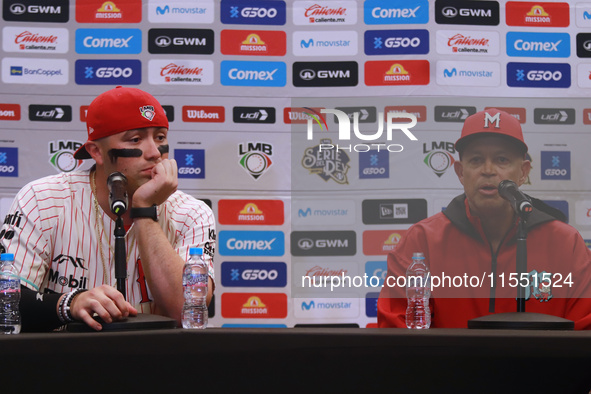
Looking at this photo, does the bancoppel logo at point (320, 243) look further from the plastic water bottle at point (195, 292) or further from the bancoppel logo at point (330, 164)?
the plastic water bottle at point (195, 292)

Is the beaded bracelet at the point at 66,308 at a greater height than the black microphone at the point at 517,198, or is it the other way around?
the black microphone at the point at 517,198

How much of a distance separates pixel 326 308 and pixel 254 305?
347 mm

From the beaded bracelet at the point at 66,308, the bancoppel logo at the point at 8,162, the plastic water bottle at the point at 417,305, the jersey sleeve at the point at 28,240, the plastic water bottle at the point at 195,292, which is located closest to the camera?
the beaded bracelet at the point at 66,308

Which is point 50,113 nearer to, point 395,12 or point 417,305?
point 395,12

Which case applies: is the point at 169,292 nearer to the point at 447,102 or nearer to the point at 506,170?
the point at 506,170

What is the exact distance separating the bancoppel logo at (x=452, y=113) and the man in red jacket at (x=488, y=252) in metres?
0.92

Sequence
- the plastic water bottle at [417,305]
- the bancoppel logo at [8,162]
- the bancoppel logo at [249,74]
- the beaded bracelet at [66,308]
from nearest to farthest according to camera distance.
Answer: the beaded bracelet at [66,308] < the plastic water bottle at [417,305] < the bancoppel logo at [8,162] < the bancoppel logo at [249,74]

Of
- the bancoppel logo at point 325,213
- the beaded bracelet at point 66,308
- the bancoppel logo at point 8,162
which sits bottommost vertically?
the beaded bracelet at point 66,308

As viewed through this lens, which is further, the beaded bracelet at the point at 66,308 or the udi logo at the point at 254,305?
the udi logo at the point at 254,305

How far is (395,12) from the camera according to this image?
336cm

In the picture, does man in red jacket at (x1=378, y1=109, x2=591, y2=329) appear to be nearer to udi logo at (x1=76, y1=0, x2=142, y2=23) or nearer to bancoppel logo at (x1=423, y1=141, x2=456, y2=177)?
bancoppel logo at (x1=423, y1=141, x2=456, y2=177)

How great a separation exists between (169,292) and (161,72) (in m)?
1.70

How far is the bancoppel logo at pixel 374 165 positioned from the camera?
10.7 feet

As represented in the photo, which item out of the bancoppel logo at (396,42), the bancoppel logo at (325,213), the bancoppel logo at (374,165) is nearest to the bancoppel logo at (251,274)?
the bancoppel logo at (325,213)
